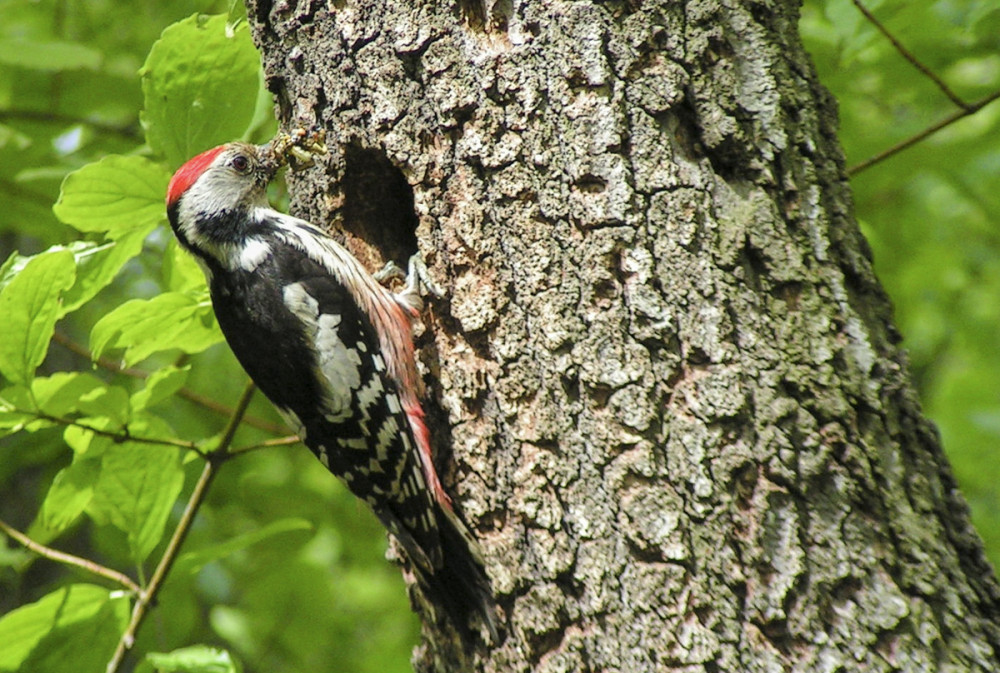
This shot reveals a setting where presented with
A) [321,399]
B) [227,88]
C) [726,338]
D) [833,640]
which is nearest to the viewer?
[833,640]

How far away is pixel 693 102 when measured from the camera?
194 cm

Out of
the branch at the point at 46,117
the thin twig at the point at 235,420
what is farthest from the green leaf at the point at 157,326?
the branch at the point at 46,117

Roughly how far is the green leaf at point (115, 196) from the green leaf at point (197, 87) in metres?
0.08

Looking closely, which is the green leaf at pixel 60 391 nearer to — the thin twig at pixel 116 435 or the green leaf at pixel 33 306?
the thin twig at pixel 116 435

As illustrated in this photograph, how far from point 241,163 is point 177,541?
3.77 feet

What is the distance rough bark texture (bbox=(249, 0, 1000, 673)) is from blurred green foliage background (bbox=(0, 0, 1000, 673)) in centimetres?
70

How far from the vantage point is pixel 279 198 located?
3.27 m

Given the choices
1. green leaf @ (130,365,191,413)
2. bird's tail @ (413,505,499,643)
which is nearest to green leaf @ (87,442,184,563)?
green leaf @ (130,365,191,413)

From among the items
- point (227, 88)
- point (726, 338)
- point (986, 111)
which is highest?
point (227, 88)

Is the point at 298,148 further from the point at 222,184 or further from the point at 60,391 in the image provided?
the point at 60,391

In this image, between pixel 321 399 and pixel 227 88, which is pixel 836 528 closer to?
pixel 321 399

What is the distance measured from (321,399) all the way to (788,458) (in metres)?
1.31

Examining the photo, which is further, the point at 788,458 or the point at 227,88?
the point at 227,88

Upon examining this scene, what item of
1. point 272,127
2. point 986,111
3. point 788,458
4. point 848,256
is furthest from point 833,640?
point 986,111
